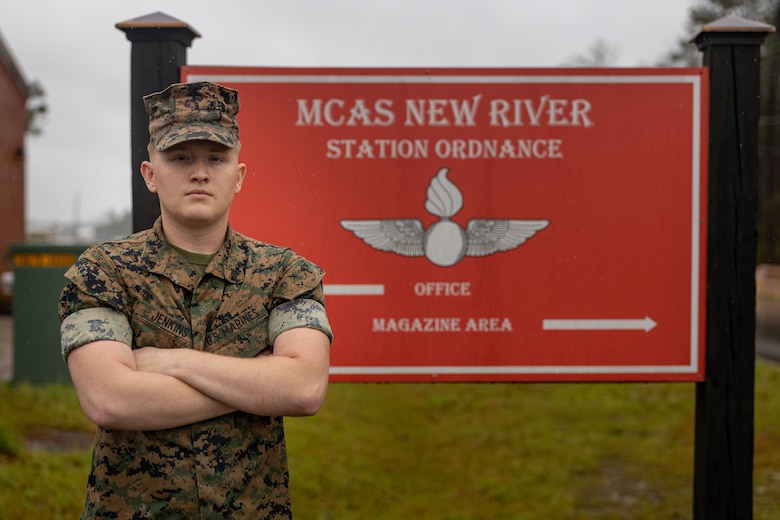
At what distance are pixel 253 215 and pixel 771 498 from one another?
3.54 m

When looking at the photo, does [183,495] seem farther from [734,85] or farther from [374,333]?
[734,85]

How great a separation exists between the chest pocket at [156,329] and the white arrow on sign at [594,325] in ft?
5.47

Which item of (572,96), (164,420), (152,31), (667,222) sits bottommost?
(164,420)

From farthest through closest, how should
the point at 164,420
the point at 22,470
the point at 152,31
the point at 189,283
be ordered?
the point at 22,470, the point at 152,31, the point at 189,283, the point at 164,420

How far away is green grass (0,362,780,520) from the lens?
15.5ft

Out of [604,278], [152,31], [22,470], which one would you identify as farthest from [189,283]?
[22,470]

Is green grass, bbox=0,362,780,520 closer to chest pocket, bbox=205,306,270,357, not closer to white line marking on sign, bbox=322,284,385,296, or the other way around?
white line marking on sign, bbox=322,284,385,296

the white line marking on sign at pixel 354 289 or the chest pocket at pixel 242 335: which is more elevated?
the white line marking on sign at pixel 354 289

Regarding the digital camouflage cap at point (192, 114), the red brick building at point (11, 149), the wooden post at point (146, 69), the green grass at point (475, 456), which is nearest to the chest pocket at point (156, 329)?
the digital camouflage cap at point (192, 114)

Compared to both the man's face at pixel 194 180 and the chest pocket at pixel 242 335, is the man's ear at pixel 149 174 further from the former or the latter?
the chest pocket at pixel 242 335

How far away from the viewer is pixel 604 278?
10.4 ft

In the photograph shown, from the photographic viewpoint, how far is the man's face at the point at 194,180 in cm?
193

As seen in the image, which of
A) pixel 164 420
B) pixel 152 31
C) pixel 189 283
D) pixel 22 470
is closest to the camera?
pixel 164 420

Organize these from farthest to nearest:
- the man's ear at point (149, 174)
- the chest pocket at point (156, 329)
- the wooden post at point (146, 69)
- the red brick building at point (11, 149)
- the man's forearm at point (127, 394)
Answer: the red brick building at point (11, 149) → the wooden post at point (146, 69) → the man's ear at point (149, 174) → the chest pocket at point (156, 329) → the man's forearm at point (127, 394)
